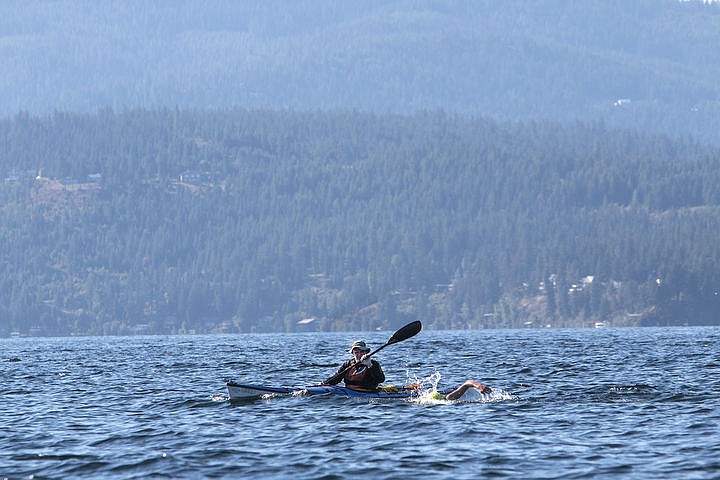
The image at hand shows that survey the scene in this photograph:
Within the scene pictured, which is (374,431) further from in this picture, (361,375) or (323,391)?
(323,391)

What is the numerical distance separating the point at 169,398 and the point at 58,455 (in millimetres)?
15147

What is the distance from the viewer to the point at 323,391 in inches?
1823

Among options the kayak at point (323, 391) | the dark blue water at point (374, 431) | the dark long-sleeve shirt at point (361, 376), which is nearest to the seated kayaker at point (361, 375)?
the dark long-sleeve shirt at point (361, 376)

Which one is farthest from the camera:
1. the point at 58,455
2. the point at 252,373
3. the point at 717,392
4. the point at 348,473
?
the point at 252,373

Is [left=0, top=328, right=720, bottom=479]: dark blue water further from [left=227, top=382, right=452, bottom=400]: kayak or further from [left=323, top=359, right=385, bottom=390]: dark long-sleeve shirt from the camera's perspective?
[left=323, top=359, right=385, bottom=390]: dark long-sleeve shirt

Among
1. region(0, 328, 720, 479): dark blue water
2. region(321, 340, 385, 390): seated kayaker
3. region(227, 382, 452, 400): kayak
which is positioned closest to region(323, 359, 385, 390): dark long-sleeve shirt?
region(321, 340, 385, 390): seated kayaker

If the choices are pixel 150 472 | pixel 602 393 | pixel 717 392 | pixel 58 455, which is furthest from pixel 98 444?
pixel 717 392

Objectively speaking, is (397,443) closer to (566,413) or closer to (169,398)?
(566,413)

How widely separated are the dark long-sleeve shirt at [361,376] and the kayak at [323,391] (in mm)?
228

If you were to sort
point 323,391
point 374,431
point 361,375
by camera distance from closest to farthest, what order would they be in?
point 374,431 < point 361,375 < point 323,391

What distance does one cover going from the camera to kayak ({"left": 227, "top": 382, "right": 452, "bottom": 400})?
4559cm

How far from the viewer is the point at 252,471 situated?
31.9m

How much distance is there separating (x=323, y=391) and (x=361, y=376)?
1.72m

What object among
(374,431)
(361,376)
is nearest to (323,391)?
(361,376)
